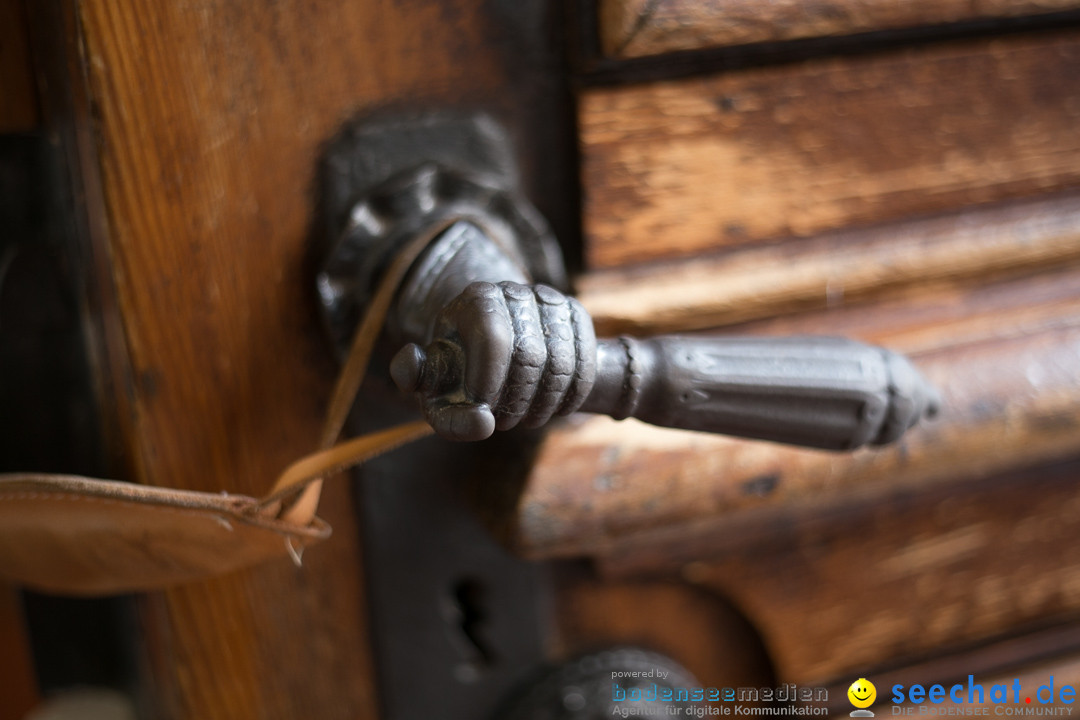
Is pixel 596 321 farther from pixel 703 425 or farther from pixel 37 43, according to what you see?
pixel 37 43

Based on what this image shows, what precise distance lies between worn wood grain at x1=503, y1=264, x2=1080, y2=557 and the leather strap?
0.08 m

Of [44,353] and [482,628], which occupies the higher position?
[44,353]

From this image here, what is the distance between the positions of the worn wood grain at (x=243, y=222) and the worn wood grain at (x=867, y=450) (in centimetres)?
9

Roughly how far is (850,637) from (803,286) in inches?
7.3

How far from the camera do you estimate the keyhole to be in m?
0.39

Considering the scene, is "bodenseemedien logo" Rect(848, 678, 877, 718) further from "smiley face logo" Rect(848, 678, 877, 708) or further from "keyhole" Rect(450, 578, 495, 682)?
"keyhole" Rect(450, 578, 495, 682)

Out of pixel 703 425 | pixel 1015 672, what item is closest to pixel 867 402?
pixel 703 425

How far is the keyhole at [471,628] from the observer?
1.27 feet

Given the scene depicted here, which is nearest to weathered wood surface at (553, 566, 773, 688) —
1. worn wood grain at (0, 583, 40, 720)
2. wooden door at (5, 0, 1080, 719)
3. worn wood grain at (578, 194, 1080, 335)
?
wooden door at (5, 0, 1080, 719)

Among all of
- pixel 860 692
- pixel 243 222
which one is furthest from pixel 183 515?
Result: pixel 860 692

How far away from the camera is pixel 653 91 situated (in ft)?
1.13

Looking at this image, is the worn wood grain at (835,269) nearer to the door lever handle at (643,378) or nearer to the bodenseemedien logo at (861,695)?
the door lever handle at (643,378)

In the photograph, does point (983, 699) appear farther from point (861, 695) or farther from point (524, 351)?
point (524, 351)

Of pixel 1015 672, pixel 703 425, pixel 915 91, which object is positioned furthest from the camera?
pixel 1015 672
